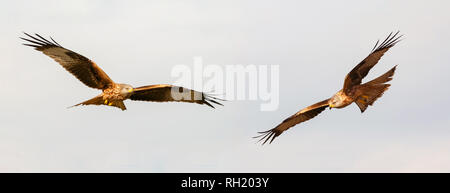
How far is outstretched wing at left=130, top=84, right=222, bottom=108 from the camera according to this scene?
1354 cm

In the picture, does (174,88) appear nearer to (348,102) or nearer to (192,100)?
(192,100)

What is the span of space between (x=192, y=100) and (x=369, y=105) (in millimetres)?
4114

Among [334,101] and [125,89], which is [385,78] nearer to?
[334,101]

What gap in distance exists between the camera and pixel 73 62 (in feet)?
41.9

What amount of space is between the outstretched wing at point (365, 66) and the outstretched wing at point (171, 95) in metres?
3.11

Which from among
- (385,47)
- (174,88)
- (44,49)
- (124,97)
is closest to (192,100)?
(174,88)

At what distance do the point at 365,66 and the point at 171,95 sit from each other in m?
4.49

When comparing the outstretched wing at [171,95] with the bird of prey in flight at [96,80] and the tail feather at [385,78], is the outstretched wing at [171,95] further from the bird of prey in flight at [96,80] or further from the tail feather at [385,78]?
the tail feather at [385,78]

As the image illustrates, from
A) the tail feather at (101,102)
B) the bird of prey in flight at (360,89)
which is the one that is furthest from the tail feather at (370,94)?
the tail feather at (101,102)

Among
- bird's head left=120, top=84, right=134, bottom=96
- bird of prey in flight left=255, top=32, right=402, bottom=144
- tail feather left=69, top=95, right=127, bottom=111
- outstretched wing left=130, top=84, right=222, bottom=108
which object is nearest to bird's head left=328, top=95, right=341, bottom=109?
bird of prey in flight left=255, top=32, right=402, bottom=144

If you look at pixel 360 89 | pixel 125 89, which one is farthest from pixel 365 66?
pixel 125 89

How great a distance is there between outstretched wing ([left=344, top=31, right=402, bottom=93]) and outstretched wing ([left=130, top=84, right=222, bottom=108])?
311 cm

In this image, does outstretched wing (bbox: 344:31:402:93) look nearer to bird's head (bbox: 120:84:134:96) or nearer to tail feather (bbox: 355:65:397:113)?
tail feather (bbox: 355:65:397:113)

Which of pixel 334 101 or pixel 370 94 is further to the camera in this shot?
pixel 334 101
